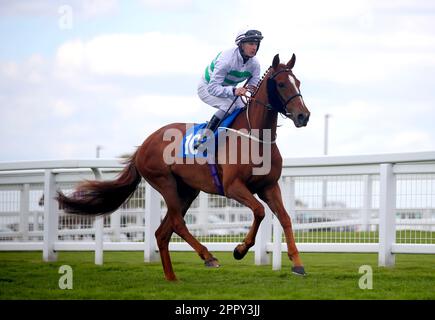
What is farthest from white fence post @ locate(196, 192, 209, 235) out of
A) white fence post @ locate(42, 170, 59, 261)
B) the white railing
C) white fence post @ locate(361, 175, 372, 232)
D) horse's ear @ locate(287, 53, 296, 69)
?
horse's ear @ locate(287, 53, 296, 69)

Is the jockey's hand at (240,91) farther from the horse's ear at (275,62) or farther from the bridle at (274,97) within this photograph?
the horse's ear at (275,62)

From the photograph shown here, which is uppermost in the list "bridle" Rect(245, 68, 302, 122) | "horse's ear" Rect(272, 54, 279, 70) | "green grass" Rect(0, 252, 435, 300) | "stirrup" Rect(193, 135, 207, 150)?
"horse's ear" Rect(272, 54, 279, 70)

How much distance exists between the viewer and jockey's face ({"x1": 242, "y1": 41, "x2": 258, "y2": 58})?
26.1 feet

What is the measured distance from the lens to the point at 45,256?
10.6 m

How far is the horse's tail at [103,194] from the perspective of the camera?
9.09 metres

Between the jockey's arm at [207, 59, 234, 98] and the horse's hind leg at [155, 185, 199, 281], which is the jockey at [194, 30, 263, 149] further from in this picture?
the horse's hind leg at [155, 185, 199, 281]

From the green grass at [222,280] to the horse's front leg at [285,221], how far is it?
144 mm

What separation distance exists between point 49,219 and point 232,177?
3606 millimetres

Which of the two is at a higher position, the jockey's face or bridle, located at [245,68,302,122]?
the jockey's face

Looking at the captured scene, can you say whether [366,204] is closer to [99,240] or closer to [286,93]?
[286,93]

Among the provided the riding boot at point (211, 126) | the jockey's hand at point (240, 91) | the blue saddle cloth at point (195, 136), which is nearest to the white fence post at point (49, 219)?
the blue saddle cloth at point (195, 136)

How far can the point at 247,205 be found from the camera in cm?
767
